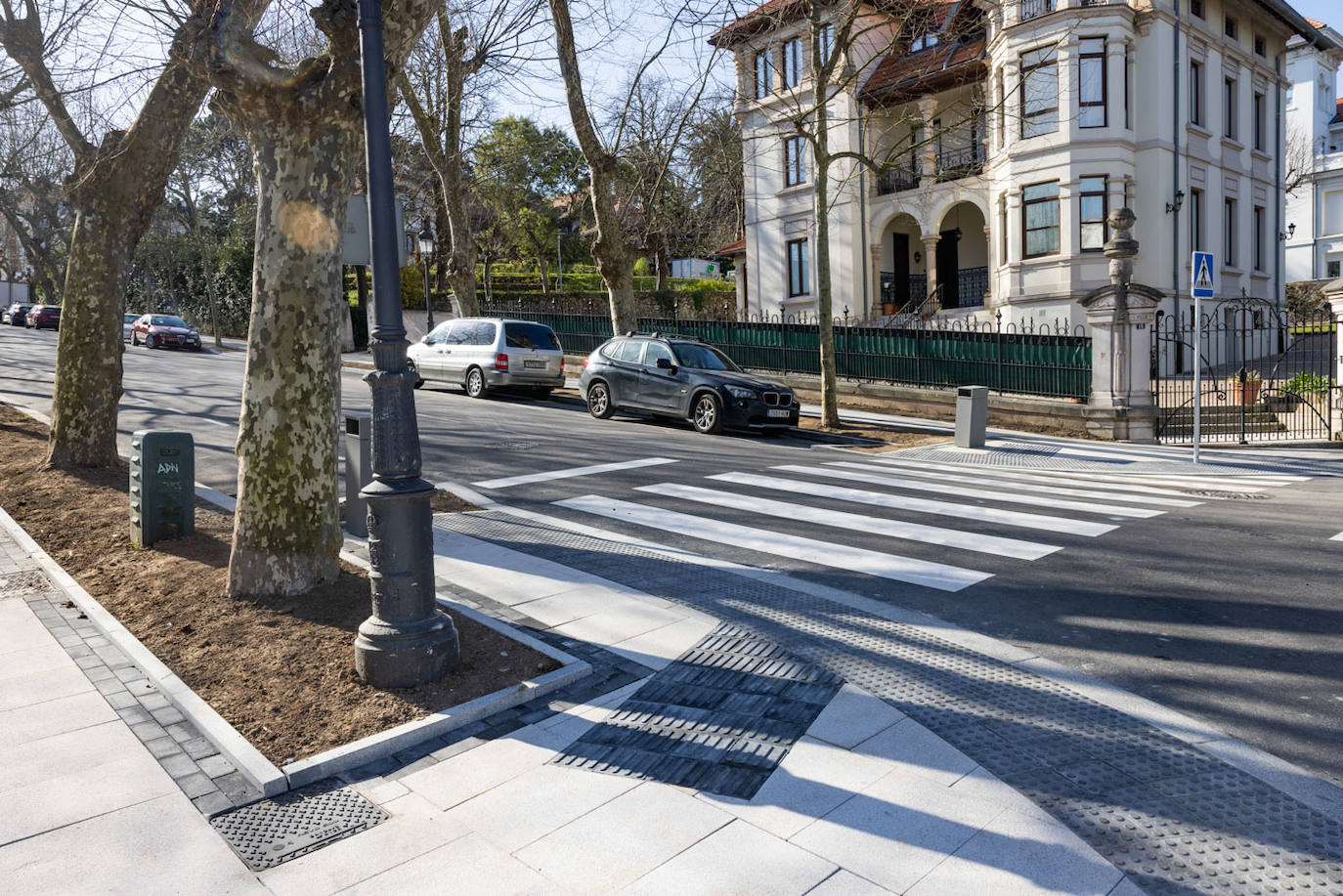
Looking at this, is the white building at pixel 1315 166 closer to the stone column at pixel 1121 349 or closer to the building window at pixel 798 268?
the building window at pixel 798 268

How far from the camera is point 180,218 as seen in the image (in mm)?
46938

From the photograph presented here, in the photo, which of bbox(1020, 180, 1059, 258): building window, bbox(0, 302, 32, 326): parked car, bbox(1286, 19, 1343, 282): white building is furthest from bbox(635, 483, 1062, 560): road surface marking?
bbox(0, 302, 32, 326): parked car

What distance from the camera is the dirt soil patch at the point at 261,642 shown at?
4.80 meters

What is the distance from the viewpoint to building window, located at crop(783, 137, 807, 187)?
32.4 meters

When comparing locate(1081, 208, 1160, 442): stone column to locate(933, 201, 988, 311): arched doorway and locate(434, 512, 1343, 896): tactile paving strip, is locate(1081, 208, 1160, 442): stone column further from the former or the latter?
locate(933, 201, 988, 311): arched doorway

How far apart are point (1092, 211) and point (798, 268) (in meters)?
10.6

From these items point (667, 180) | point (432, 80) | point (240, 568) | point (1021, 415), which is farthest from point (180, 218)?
point (240, 568)

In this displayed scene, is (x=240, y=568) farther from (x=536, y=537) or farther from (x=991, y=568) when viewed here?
(x=991, y=568)

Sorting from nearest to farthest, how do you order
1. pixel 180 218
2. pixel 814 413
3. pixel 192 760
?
pixel 192 760, pixel 814 413, pixel 180 218

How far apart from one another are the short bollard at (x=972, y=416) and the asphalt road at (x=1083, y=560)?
2.40 metres

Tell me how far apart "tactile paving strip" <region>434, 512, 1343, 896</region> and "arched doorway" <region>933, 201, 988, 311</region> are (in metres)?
27.1

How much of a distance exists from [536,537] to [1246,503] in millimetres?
7780

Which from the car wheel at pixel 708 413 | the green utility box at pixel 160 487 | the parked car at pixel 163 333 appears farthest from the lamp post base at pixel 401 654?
the parked car at pixel 163 333

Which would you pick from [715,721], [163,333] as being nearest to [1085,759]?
[715,721]
